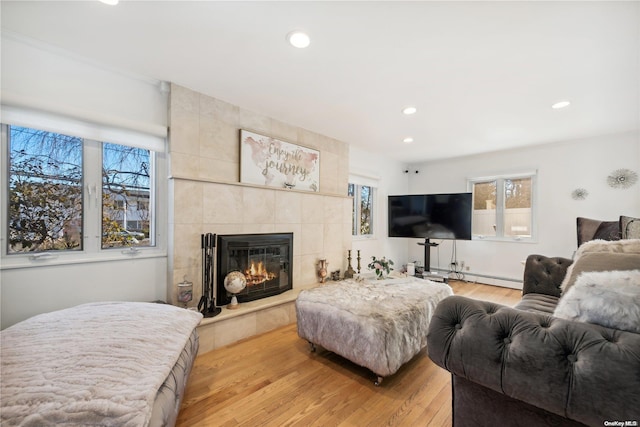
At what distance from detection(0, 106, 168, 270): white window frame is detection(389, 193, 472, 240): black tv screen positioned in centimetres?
398

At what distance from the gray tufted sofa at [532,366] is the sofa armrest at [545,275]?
65.2 inches

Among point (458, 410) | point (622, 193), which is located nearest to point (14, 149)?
point (458, 410)

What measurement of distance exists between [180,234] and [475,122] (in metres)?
3.68

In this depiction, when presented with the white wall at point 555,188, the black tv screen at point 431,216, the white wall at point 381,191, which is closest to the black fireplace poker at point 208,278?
the white wall at point 381,191

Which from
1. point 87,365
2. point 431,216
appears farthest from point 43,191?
point 431,216

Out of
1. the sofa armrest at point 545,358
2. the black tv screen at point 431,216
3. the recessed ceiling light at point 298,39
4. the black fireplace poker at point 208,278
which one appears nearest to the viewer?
the sofa armrest at point 545,358

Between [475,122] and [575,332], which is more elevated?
[475,122]

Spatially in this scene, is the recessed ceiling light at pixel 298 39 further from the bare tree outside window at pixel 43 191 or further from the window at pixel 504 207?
the window at pixel 504 207

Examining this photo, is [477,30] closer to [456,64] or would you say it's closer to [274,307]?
[456,64]

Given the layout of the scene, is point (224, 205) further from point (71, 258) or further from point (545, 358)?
point (545, 358)

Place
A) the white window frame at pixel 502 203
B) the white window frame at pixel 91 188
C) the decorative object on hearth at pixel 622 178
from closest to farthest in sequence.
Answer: the white window frame at pixel 91 188
the decorative object on hearth at pixel 622 178
the white window frame at pixel 502 203

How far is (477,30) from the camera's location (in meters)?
1.64

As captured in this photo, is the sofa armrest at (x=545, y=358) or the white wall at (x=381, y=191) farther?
the white wall at (x=381, y=191)

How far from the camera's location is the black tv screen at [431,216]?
4.36 meters
